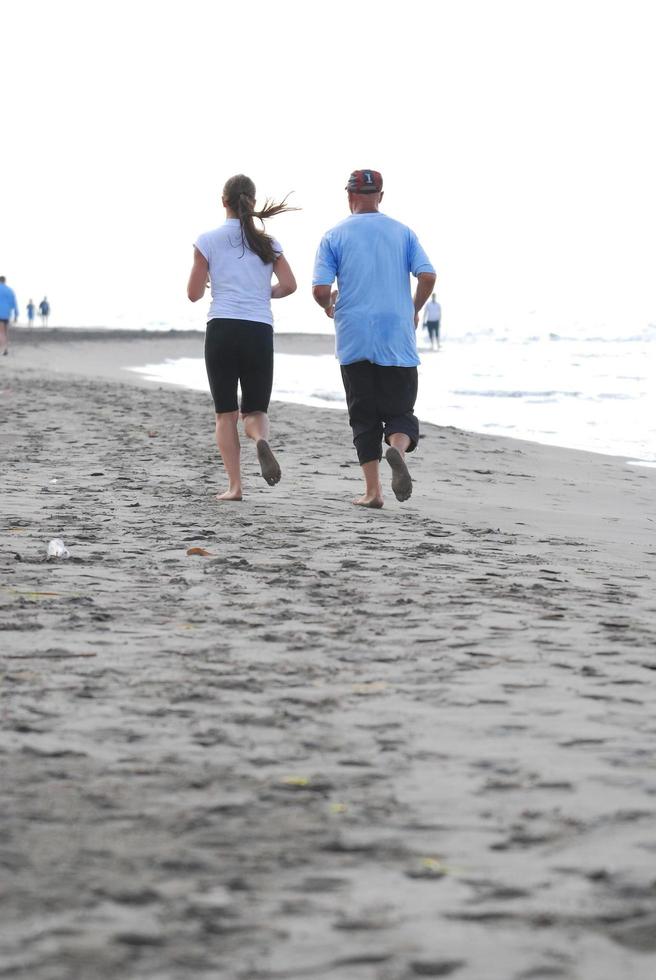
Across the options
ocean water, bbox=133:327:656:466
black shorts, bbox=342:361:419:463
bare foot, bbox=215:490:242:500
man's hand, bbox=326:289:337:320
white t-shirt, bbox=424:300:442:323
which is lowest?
bare foot, bbox=215:490:242:500

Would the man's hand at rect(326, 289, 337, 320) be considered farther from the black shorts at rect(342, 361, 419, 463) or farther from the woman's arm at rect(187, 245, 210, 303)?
the woman's arm at rect(187, 245, 210, 303)

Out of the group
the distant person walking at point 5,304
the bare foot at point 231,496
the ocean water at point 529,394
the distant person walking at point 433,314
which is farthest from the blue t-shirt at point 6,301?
the bare foot at point 231,496

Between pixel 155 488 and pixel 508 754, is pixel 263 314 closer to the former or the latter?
pixel 155 488

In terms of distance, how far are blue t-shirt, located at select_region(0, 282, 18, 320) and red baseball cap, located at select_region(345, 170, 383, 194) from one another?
60.7ft

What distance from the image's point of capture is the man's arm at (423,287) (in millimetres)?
6594

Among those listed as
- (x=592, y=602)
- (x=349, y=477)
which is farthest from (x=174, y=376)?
(x=592, y=602)

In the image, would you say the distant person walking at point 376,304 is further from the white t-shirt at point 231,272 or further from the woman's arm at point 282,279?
the white t-shirt at point 231,272

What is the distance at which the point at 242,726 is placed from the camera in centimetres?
305

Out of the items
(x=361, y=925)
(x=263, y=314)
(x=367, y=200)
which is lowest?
(x=361, y=925)

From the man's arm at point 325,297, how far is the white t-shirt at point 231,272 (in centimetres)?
27

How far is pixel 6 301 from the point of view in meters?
24.7

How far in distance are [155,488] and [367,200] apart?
6.83 feet

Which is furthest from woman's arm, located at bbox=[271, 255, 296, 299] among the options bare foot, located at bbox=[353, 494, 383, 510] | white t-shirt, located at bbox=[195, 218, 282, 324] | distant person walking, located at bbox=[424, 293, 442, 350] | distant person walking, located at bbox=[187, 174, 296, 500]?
distant person walking, located at bbox=[424, 293, 442, 350]

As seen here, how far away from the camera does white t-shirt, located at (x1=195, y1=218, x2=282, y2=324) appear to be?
6.52 meters
